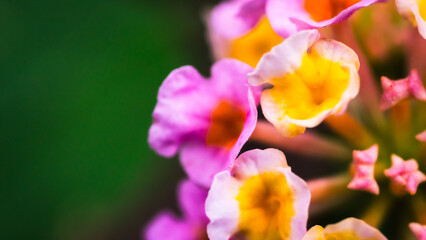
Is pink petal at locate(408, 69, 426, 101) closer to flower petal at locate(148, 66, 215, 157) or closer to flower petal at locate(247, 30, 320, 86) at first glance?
flower petal at locate(247, 30, 320, 86)

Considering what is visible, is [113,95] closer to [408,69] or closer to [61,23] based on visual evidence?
[61,23]

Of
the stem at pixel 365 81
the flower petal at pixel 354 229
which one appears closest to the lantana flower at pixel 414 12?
the stem at pixel 365 81

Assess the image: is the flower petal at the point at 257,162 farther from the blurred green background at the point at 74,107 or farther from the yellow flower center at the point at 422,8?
the blurred green background at the point at 74,107

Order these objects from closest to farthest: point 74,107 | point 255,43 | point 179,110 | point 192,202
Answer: point 179,110
point 192,202
point 255,43
point 74,107

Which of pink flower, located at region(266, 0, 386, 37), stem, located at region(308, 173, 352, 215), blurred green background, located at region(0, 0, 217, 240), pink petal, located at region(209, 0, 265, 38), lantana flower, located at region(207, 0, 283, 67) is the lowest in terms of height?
blurred green background, located at region(0, 0, 217, 240)

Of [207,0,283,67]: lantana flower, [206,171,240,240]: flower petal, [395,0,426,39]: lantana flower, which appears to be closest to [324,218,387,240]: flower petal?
[206,171,240,240]: flower petal

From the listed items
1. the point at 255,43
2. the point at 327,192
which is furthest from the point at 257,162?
the point at 255,43

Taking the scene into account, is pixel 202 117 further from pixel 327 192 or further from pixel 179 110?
pixel 327 192
